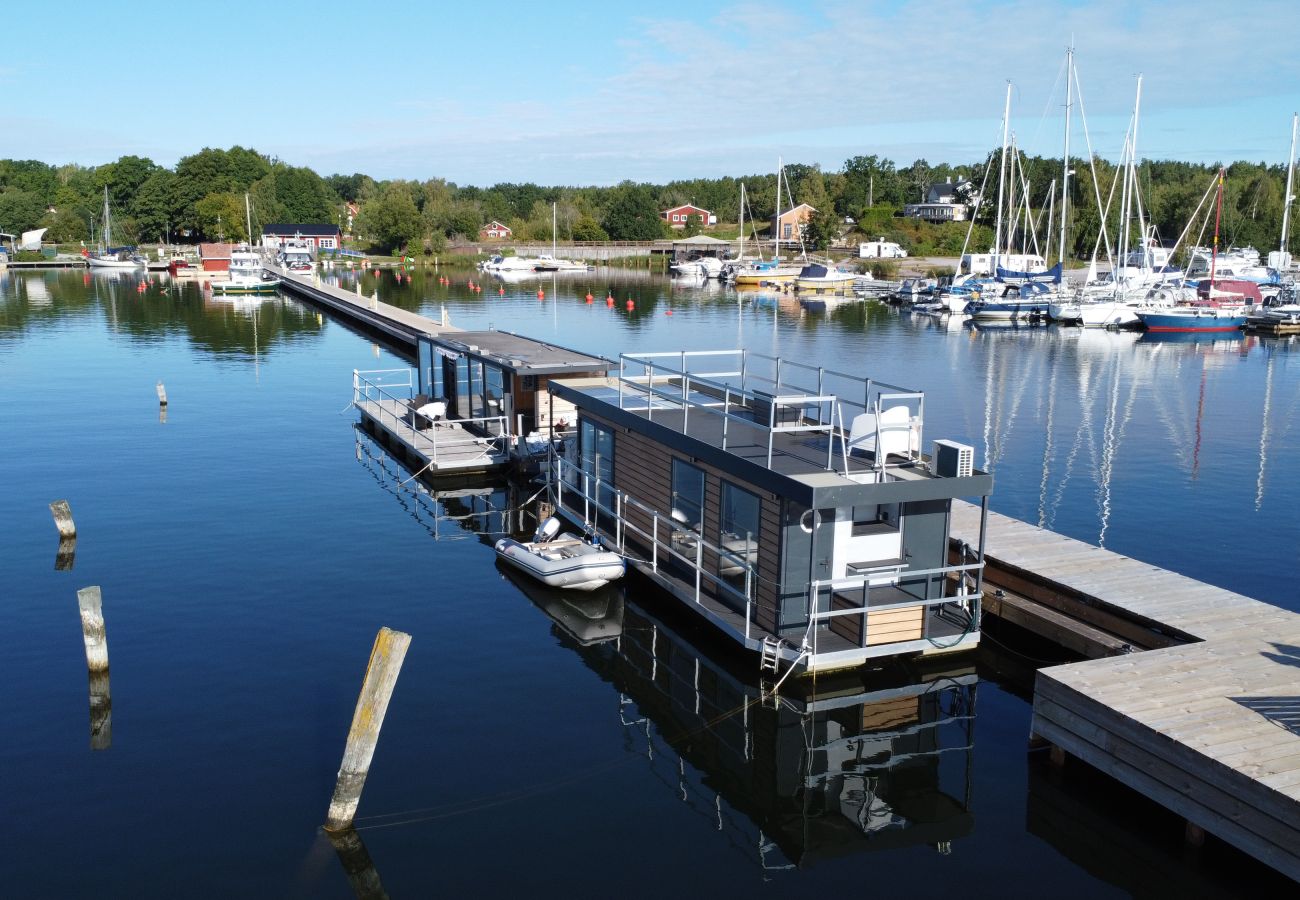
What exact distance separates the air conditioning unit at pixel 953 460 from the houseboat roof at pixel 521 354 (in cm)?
1494

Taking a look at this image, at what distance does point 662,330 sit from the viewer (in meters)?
77.1

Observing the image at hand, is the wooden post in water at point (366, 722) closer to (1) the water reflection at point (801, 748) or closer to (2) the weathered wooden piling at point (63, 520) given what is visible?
(1) the water reflection at point (801, 748)

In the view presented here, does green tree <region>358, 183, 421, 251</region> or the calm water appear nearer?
the calm water

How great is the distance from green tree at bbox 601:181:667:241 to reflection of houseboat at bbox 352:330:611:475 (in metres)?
138

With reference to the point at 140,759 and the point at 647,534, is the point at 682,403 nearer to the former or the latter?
the point at 647,534

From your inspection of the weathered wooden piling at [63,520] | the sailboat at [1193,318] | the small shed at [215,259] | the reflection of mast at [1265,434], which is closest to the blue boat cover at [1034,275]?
the sailboat at [1193,318]

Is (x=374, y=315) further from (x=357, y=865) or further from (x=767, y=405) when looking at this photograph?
(x=357, y=865)

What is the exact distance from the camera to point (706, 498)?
19281 millimetres

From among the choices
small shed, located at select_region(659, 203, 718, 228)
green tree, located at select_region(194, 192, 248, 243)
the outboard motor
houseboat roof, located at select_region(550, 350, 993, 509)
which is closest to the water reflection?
houseboat roof, located at select_region(550, 350, 993, 509)

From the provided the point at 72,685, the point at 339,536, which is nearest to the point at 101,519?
the point at 339,536

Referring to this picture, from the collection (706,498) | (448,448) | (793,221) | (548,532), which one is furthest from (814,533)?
(793,221)

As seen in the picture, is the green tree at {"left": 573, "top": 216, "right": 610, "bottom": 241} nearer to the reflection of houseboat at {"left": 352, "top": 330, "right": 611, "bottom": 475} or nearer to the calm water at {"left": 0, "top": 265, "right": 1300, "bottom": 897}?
the reflection of houseboat at {"left": 352, "top": 330, "right": 611, "bottom": 475}

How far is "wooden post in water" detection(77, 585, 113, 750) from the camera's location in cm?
1633

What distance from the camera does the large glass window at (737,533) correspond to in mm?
17828
